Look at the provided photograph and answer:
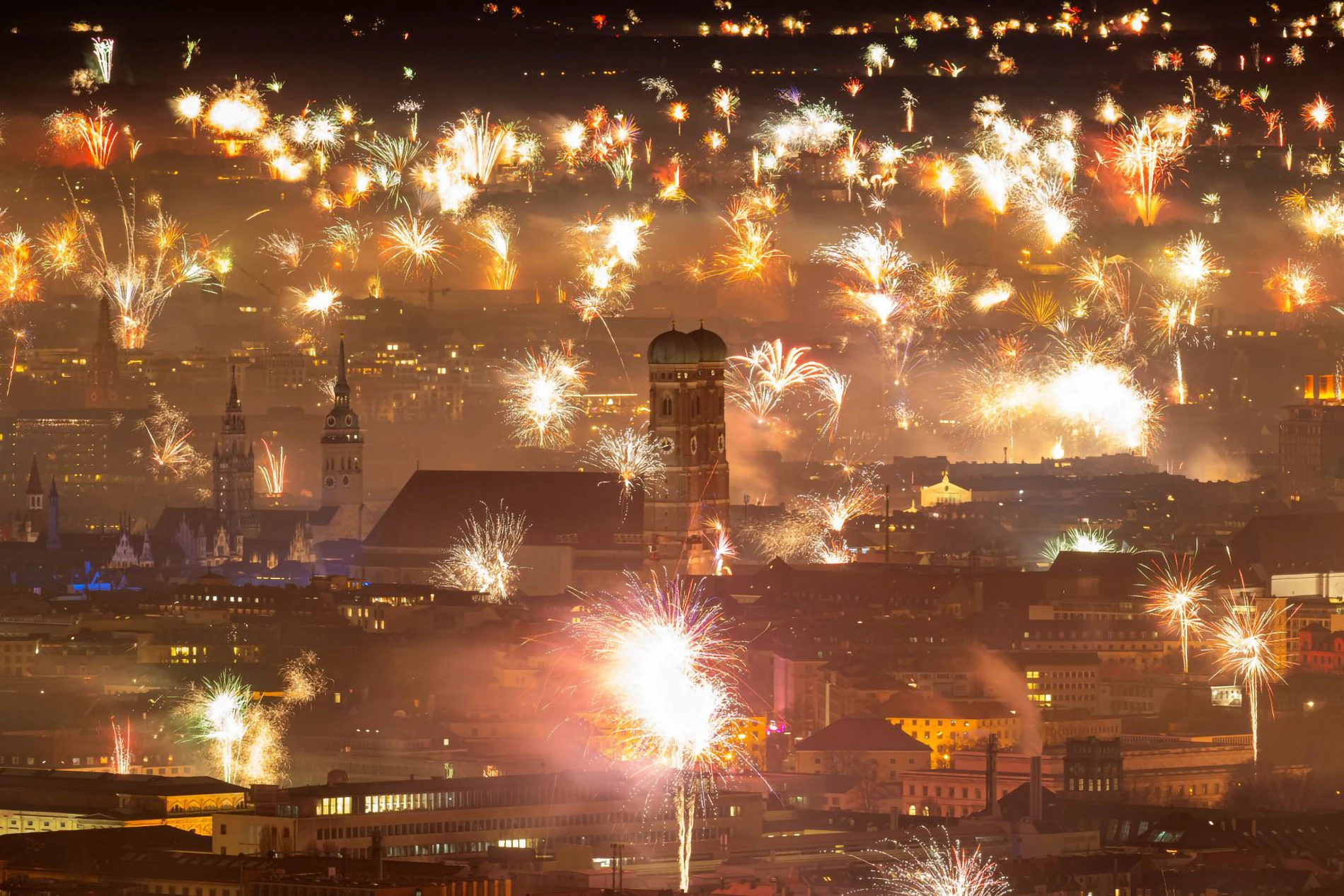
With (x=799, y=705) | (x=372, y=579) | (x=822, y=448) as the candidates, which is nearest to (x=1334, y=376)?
(x=822, y=448)

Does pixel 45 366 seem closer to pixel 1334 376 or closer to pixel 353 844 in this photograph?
pixel 1334 376

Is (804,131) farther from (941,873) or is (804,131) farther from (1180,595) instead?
(941,873)

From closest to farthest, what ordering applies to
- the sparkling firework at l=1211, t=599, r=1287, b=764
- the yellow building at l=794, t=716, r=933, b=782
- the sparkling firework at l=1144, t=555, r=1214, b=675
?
the yellow building at l=794, t=716, r=933, b=782, the sparkling firework at l=1211, t=599, r=1287, b=764, the sparkling firework at l=1144, t=555, r=1214, b=675

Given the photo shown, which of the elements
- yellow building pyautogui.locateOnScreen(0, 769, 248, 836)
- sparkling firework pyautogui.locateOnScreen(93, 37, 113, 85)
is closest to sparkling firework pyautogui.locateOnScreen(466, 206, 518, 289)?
sparkling firework pyautogui.locateOnScreen(93, 37, 113, 85)

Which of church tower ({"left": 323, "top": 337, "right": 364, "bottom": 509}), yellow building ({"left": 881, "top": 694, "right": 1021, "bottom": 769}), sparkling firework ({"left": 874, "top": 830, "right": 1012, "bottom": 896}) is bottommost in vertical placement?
sparkling firework ({"left": 874, "top": 830, "right": 1012, "bottom": 896})

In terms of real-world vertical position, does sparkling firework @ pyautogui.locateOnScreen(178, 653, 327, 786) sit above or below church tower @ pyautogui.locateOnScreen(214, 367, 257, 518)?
below

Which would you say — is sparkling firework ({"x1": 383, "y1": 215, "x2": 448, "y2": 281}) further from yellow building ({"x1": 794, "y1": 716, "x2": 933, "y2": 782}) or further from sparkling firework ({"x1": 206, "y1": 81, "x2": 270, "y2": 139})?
yellow building ({"x1": 794, "y1": 716, "x2": 933, "y2": 782})

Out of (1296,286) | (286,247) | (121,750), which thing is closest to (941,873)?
(121,750)
